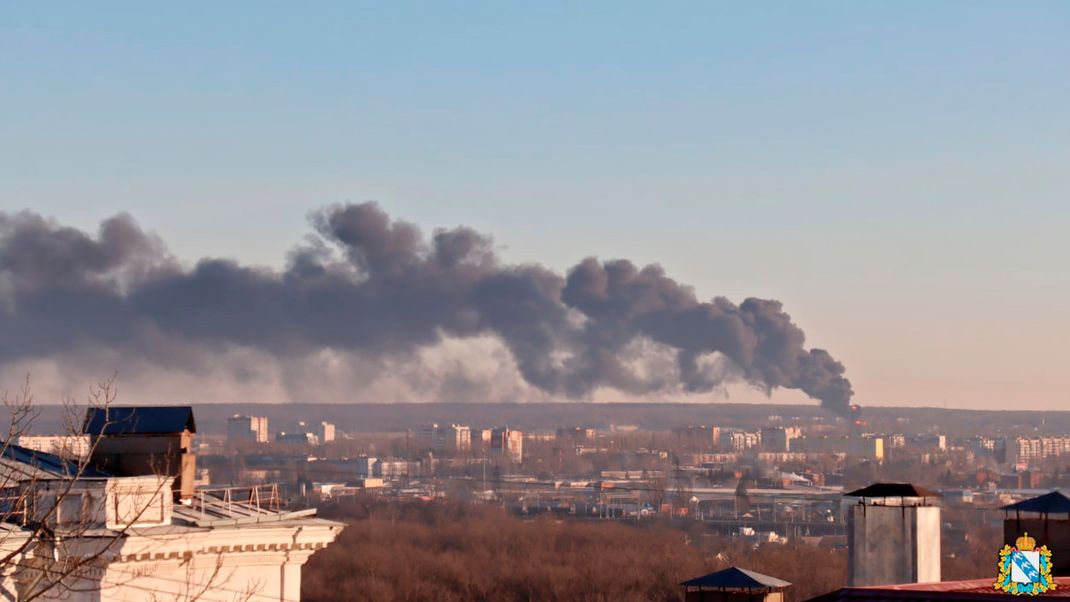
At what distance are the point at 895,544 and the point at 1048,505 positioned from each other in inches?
101

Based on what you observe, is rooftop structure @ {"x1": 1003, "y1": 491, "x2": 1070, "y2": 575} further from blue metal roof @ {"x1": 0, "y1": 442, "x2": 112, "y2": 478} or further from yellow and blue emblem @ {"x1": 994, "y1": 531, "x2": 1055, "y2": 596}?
blue metal roof @ {"x1": 0, "y1": 442, "x2": 112, "y2": 478}

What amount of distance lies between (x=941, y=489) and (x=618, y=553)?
76.6 metres

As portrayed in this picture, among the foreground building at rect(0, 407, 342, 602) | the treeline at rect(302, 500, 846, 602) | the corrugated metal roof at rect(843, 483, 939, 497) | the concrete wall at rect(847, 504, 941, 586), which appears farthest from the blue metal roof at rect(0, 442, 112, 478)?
the treeline at rect(302, 500, 846, 602)

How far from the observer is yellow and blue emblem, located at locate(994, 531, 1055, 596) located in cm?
2123

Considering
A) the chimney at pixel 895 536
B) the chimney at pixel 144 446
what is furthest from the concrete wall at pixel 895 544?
the chimney at pixel 144 446

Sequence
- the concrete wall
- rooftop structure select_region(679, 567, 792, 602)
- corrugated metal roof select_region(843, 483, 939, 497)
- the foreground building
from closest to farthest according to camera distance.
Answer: the foreground building → rooftop structure select_region(679, 567, 792, 602) → the concrete wall → corrugated metal roof select_region(843, 483, 939, 497)

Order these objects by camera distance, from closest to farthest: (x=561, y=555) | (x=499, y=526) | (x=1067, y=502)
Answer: (x=1067, y=502) < (x=561, y=555) < (x=499, y=526)

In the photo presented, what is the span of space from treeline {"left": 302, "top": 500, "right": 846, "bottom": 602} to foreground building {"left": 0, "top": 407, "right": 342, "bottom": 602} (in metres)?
67.7

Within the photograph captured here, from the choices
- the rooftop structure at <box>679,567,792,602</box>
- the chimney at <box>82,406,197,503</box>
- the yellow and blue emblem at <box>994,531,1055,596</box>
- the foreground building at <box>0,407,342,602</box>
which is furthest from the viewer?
the chimney at <box>82,406,197,503</box>

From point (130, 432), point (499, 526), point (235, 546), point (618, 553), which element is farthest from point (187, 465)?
point (499, 526)

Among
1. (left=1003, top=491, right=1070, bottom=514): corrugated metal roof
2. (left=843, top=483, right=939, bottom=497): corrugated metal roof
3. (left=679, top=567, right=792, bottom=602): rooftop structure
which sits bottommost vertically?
(left=679, top=567, right=792, bottom=602): rooftop structure

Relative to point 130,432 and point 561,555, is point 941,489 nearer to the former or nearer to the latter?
point 561,555

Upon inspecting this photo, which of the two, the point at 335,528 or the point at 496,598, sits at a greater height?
the point at 335,528

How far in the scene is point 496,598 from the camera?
110 meters
